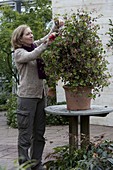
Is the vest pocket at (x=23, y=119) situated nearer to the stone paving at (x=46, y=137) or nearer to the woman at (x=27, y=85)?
the woman at (x=27, y=85)

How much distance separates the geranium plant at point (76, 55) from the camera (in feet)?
14.5

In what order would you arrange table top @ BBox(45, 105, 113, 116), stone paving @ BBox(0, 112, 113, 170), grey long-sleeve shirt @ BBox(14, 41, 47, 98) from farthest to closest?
stone paving @ BBox(0, 112, 113, 170)
grey long-sleeve shirt @ BBox(14, 41, 47, 98)
table top @ BBox(45, 105, 113, 116)

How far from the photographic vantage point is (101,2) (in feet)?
30.0

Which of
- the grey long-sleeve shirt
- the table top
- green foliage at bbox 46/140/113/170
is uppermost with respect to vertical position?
the grey long-sleeve shirt

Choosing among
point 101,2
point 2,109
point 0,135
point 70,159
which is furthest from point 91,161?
point 2,109

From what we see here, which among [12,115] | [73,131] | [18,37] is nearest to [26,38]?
[18,37]

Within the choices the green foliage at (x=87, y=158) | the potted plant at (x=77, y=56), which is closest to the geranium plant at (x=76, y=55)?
the potted plant at (x=77, y=56)

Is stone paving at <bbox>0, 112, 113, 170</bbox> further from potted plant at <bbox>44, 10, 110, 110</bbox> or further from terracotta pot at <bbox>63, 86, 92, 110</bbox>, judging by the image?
potted plant at <bbox>44, 10, 110, 110</bbox>

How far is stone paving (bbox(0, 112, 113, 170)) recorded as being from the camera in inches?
255

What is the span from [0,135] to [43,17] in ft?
13.7

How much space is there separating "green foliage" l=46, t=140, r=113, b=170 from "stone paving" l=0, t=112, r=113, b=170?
1033mm

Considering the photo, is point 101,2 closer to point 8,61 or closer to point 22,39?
point 8,61

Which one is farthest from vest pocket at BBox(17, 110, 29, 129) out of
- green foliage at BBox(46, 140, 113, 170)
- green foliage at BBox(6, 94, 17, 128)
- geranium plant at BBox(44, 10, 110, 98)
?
green foliage at BBox(6, 94, 17, 128)

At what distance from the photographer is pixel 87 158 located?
4328mm
